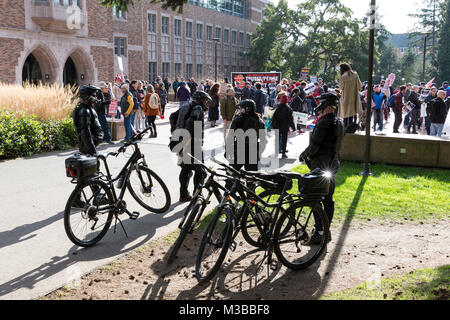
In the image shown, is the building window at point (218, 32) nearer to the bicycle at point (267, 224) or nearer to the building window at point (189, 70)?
the building window at point (189, 70)

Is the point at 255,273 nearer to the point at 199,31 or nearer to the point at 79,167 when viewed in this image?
the point at 79,167

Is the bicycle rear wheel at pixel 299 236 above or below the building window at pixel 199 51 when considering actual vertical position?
below

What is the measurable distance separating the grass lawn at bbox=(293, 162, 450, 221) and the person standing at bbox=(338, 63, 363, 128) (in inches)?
63.0

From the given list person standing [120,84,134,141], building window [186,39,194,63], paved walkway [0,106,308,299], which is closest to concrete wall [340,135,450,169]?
paved walkway [0,106,308,299]

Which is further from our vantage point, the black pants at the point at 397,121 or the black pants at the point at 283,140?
the black pants at the point at 397,121

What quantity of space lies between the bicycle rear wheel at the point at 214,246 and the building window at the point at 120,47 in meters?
38.0

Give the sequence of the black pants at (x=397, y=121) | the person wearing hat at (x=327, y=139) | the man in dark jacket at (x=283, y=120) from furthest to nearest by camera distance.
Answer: the black pants at (x=397, y=121), the man in dark jacket at (x=283, y=120), the person wearing hat at (x=327, y=139)

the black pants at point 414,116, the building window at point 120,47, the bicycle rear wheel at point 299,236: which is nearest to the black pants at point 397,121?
the black pants at point 414,116

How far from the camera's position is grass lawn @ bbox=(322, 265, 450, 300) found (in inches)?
175

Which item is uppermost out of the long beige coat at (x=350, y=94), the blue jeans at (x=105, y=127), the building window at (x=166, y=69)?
the building window at (x=166, y=69)

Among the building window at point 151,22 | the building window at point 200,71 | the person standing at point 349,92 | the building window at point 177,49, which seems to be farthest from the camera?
the building window at point 200,71

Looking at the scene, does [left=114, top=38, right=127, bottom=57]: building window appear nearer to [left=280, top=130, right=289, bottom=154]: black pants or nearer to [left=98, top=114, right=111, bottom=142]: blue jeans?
[left=98, top=114, right=111, bottom=142]: blue jeans

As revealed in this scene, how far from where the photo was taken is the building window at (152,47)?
45.1m

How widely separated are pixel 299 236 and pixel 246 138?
2.81 meters
